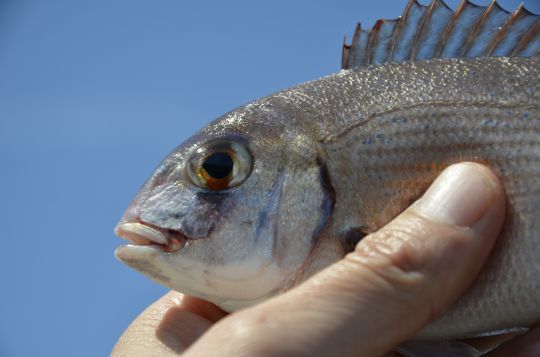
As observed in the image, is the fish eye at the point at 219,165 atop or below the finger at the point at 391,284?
atop

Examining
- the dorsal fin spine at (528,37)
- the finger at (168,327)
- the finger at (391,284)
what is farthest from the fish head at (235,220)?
the dorsal fin spine at (528,37)

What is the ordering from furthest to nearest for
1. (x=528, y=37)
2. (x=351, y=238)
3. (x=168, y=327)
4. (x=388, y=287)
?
(x=528, y=37) → (x=168, y=327) → (x=351, y=238) → (x=388, y=287)

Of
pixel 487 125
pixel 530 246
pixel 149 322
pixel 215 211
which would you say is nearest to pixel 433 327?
pixel 530 246

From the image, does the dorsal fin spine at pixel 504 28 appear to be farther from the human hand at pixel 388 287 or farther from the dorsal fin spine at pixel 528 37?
the human hand at pixel 388 287

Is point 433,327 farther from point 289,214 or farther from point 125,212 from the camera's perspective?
point 125,212

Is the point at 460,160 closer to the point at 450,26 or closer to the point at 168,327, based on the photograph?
the point at 450,26

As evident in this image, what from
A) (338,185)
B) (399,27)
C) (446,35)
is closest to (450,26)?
(446,35)

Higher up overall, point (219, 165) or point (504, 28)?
point (504, 28)
